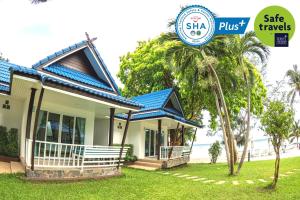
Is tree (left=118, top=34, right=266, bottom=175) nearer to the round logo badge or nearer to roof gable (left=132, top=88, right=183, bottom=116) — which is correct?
roof gable (left=132, top=88, right=183, bottom=116)

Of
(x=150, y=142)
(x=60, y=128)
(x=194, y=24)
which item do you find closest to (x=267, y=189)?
(x=194, y=24)

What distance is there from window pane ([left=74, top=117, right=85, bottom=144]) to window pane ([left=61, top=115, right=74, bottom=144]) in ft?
0.91

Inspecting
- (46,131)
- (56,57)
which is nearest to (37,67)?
(56,57)

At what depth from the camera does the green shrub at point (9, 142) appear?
478 inches

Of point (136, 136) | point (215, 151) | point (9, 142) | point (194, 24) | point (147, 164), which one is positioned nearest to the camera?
point (194, 24)

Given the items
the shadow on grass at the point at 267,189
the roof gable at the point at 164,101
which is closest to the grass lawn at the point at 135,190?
the shadow on grass at the point at 267,189

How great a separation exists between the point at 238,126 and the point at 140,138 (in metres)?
27.0

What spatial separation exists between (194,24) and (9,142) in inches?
386

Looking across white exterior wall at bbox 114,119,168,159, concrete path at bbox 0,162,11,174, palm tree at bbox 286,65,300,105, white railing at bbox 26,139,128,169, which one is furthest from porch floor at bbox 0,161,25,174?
palm tree at bbox 286,65,300,105

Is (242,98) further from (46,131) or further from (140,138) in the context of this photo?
(46,131)

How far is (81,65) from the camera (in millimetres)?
14055

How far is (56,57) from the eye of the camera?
41.0ft

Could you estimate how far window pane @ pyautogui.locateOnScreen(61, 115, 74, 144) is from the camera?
531 inches

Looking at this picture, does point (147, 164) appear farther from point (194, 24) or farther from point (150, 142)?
point (194, 24)
